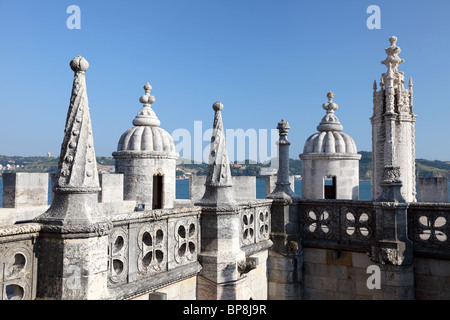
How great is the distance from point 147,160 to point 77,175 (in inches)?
361

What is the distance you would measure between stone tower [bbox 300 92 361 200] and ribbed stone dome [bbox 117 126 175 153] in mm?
4842

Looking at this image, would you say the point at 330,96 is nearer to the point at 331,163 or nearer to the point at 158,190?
the point at 331,163

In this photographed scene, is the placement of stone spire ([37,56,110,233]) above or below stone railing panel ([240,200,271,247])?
above

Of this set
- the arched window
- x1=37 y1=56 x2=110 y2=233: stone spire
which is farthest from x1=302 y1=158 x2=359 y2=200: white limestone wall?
x1=37 y1=56 x2=110 y2=233: stone spire

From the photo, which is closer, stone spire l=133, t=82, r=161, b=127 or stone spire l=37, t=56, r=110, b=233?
stone spire l=37, t=56, r=110, b=233

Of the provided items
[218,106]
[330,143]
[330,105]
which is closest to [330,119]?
[330,105]

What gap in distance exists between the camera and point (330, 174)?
1320cm

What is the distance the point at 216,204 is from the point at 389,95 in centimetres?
801

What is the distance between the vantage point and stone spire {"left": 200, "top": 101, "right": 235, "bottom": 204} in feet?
20.4

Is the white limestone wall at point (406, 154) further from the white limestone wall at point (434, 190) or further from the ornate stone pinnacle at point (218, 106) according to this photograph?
the ornate stone pinnacle at point (218, 106)

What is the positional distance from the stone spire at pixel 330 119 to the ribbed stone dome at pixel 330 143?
0.21m

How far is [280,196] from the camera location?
344 inches

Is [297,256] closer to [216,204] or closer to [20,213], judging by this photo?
[216,204]

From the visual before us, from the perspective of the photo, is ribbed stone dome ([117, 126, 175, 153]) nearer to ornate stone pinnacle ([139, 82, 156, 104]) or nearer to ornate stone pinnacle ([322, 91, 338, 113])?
ornate stone pinnacle ([139, 82, 156, 104])
